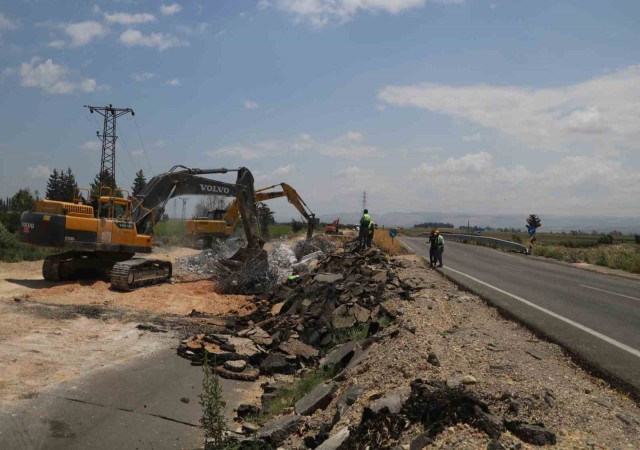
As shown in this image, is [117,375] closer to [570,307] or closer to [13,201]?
[570,307]

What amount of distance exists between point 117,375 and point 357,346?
13.4 ft

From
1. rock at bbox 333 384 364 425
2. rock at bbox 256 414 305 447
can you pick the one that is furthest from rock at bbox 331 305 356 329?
rock at bbox 256 414 305 447

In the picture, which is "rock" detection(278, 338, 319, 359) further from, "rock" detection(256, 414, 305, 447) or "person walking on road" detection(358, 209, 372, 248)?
"person walking on road" detection(358, 209, 372, 248)

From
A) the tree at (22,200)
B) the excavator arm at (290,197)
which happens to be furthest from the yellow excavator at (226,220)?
the tree at (22,200)

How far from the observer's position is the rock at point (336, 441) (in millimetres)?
4832

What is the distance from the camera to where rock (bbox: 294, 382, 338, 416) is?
246 inches

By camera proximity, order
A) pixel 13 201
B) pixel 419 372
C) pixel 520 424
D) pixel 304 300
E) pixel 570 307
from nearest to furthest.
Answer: pixel 520 424 → pixel 419 372 → pixel 570 307 → pixel 304 300 → pixel 13 201

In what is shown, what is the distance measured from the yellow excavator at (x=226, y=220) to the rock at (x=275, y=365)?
13.6 meters

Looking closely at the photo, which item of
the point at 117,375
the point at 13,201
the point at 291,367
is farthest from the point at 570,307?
the point at 13,201

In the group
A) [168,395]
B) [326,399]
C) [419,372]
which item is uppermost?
[419,372]

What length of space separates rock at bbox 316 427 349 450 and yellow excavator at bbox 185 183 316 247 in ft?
59.9

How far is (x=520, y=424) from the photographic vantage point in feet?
14.3

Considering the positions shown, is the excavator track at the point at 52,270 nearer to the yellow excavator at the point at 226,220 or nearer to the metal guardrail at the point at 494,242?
the yellow excavator at the point at 226,220

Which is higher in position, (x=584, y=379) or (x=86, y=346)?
(x=584, y=379)
